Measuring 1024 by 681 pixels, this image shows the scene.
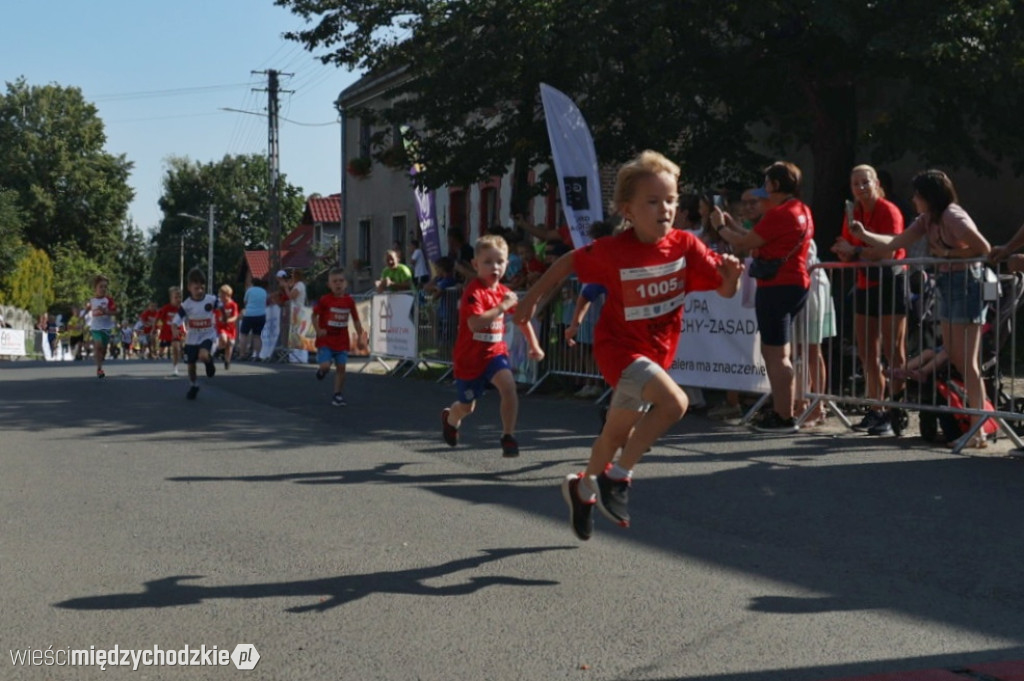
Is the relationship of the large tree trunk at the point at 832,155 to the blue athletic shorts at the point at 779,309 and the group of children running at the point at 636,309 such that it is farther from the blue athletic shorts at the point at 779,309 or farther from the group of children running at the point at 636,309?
the group of children running at the point at 636,309

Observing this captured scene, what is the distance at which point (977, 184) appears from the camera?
25594 mm

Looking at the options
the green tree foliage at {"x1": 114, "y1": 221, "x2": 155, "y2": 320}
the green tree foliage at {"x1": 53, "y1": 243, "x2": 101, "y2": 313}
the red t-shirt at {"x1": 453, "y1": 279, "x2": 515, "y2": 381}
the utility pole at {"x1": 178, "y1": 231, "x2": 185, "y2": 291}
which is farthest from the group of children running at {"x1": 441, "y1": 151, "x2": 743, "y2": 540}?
the utility pole at {"x1": 178, "y1": 231, "x2": 185, "y2": 291}

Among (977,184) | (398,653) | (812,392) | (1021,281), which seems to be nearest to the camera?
(398,653)

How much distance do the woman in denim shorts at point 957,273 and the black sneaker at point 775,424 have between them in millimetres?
1769

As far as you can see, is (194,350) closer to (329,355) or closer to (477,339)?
(329,355)

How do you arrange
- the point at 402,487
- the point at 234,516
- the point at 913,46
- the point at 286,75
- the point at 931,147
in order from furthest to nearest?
the point at 286,75
the point at 931,147
the point at 913,46
the point at 402,487
the point at 234,516

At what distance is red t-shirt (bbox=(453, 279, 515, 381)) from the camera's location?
1090 cm

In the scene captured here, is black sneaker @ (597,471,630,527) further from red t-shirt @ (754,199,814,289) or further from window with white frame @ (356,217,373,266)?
window with white frame @ (356,217,373,266)

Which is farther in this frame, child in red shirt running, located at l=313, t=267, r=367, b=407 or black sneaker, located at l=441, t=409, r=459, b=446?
child in red shirt running, located at l=313, t=267, r=367, b=407

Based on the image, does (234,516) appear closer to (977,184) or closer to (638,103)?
(638,103)

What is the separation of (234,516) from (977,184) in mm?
20063

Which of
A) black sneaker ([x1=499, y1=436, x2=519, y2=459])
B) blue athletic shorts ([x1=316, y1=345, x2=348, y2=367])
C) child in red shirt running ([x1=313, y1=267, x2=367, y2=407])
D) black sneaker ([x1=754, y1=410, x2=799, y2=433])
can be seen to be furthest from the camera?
child in red shirt running ([x1=313, y1=267, x2=367, y2=407])

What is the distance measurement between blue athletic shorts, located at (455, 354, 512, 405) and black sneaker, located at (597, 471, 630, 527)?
4.10 metres

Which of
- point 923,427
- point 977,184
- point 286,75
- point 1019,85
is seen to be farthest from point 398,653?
point 286,75
